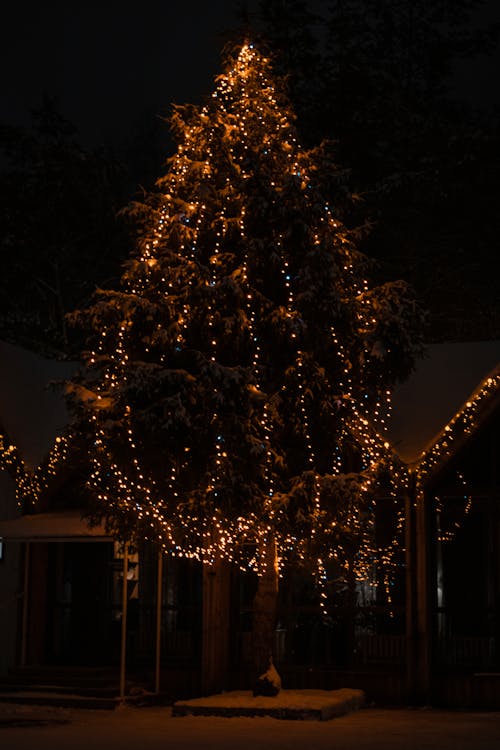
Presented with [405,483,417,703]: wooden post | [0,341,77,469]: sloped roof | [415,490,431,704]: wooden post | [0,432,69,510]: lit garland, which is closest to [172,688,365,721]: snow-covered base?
[405,483,417,703]: wooden post

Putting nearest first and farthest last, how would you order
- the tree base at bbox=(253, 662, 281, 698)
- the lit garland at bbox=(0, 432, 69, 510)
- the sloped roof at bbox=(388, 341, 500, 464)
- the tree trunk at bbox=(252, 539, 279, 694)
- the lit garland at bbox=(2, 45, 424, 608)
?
the lit garland at bbox=(2, 45, 424, 608), the tree base at bbox=(253, 662, 281, 698), the tree trunk at bbox=(252, 539, 279, 694), the sloped roof at bbox=(388, 341, 500, 464), the lit garland at bbox=(0, 432, 69, 510)

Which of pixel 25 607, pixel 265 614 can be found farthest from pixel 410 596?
pixel 25 607

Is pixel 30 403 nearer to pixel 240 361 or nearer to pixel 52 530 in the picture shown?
pixel 52 530

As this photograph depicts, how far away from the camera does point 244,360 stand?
15125 millimetres

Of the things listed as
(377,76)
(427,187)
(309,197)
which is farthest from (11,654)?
→ (377,76)

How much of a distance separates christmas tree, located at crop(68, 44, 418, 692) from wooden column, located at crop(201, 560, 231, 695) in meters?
1.37

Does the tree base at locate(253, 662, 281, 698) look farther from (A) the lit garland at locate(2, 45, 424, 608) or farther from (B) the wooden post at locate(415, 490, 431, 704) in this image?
(B) the wooden post at locate(415, 490, 431, 704)

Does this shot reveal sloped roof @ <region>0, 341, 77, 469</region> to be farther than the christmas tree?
Yes

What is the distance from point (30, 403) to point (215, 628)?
537 cm

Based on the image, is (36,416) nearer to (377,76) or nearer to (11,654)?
(11,654)

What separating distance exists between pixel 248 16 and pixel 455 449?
21.4 ft

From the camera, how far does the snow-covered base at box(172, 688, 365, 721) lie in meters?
14.0

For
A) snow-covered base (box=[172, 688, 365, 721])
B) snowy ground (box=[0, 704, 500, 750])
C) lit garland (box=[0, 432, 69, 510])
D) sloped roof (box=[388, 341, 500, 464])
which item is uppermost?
sloped roof (box=[388, 341, 500, 464])

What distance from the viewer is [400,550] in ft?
54.6
